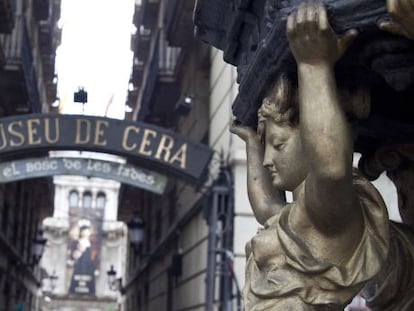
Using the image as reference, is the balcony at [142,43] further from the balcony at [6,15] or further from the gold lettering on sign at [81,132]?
the gold lettering on sign at [81,132]

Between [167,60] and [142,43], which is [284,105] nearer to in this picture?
[167,60]

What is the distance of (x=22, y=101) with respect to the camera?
20.6 metres

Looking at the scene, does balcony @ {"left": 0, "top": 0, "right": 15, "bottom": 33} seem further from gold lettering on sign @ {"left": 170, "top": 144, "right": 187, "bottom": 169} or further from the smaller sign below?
gold lettering on sign @ {"left": 170, "top": 144, "right": 187, "bottom": 169}

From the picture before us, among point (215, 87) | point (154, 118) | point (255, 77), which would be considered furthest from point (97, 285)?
point (255, 77)

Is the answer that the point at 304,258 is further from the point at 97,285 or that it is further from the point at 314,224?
the point at 97,285

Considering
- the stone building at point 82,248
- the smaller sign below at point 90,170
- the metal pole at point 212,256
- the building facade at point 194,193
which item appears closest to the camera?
the metal pole at point 212,256

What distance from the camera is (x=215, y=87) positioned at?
47.8 ft

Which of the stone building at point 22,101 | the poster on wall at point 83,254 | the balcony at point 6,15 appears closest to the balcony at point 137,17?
the stone building at point 22,101

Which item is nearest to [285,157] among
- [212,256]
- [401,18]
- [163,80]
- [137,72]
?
[401,18]

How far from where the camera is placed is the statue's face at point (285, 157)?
263cm

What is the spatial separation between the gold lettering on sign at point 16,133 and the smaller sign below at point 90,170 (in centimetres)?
52

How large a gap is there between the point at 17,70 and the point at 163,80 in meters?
3.24

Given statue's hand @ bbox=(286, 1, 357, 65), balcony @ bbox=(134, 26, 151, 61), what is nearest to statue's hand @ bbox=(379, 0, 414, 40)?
statue's hand @ bbox=(286, 1, 357, 65)

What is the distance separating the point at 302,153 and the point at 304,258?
1.16ft
